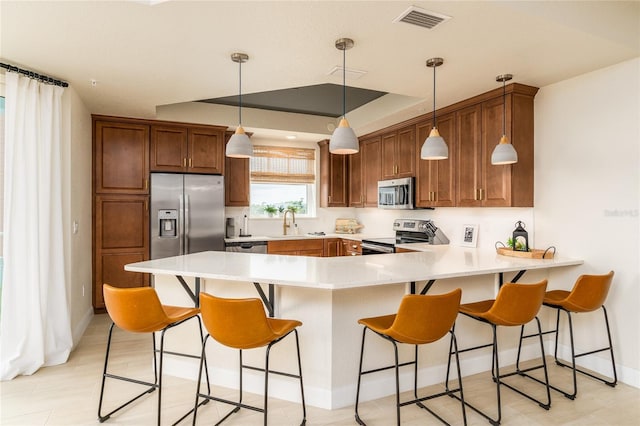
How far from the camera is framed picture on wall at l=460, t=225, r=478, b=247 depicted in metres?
4.15

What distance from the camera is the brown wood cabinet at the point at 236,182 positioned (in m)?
5.35

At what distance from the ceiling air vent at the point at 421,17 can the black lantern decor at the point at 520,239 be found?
6.96 ft

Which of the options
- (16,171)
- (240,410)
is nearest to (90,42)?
(16,171)

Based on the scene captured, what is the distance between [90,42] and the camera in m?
2.54

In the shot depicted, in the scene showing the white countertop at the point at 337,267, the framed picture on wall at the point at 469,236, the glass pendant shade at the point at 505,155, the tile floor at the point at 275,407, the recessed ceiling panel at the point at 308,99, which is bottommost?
the tile floor at the point at 275,407

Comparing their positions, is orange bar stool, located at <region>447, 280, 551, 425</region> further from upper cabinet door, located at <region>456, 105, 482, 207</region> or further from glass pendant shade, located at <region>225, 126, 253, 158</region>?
glass pendant shade, located at <region>225, 126, 253, 158</region>

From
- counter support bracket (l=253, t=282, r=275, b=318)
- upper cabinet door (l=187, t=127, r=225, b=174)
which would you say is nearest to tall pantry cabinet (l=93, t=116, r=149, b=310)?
upper cabinet door (l=187, t=127, r=225, b=174)

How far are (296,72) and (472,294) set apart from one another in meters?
2.29

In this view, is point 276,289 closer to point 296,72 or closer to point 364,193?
point 296,72

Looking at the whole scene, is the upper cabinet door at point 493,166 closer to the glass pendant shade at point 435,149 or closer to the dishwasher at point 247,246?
the glass pendant shade at point 435,149

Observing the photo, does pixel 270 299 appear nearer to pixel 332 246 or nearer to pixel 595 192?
pixel 595 192

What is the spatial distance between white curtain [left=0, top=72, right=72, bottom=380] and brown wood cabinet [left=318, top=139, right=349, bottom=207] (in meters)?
3.73

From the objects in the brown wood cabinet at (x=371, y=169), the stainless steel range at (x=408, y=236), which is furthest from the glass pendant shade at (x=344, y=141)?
the brown wood cabinet at (x=371, y=169)

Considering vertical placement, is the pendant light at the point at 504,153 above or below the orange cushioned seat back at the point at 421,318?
above
